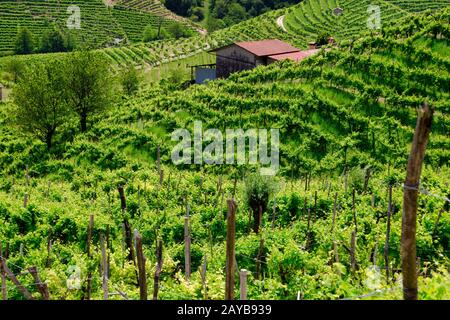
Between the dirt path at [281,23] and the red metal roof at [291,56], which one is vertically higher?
the dirt path at [281,23]

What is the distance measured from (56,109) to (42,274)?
2113 centimetres

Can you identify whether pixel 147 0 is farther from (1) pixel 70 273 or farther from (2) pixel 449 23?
(1) pixel 70 273

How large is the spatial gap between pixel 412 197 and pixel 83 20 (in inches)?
4064

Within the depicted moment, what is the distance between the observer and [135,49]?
75312 millimetres

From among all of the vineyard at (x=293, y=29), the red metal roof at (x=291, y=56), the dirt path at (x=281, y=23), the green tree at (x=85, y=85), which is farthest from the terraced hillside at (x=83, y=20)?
the red metal roof at (x=291, y=56)

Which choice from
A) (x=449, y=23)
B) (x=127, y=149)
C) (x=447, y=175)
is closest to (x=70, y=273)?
(x=447, y=175)

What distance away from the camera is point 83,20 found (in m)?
98.2

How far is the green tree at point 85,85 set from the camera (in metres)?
30.8

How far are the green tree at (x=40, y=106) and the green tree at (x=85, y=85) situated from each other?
1.06 meters

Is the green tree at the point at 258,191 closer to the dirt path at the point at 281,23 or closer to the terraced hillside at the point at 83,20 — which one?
the dirt path at the point at 281,23

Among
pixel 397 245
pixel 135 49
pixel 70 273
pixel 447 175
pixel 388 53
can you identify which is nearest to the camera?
pixel 70 273

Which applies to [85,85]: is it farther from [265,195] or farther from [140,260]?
[140,260]

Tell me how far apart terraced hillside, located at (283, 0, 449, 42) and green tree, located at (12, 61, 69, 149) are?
104 feet

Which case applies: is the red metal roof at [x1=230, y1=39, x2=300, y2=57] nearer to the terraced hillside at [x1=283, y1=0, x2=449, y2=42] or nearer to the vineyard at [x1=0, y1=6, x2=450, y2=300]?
the vineyard at [x1=0, y1=6, x2=450, y2=300]
